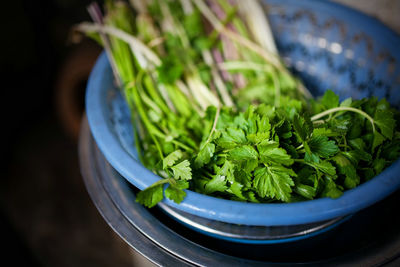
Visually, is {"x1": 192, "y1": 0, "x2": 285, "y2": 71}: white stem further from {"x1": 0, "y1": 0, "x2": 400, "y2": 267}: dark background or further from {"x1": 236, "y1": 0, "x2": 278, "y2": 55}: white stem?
{"x1": 0, "y1": 0, "x2": 400, "y2": 267}: dark background

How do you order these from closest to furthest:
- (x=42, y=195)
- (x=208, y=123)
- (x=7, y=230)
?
(x=208, y=123)
(x=7, y=230)
(x=42, y=195)

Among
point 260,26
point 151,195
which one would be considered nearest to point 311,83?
point 260,26

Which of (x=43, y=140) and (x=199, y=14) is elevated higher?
(x=199, y=14)

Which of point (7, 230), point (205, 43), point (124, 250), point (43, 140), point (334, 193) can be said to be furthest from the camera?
point (43, 140)

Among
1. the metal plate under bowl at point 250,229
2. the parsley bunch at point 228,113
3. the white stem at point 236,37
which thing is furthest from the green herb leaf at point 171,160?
the white stem at point 236,37

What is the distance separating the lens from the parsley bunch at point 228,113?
685 mm

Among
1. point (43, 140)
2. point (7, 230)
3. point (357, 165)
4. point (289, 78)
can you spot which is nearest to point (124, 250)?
point (7, 230)

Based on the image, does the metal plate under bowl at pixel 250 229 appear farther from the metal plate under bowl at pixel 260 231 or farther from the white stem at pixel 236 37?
the white stem at pixel 236 37

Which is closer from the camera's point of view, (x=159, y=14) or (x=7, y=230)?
(x=159, y=14)

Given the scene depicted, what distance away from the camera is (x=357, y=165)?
72 centimetres

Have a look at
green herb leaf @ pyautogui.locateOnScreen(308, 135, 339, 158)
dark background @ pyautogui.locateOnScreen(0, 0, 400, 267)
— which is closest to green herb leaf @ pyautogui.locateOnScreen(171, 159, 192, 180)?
green herb leaf @ pyautogui.locateOnScreen(308, 135, 339, 158)

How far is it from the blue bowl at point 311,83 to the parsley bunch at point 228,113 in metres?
0.03

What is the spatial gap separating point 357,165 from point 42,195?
1743mm

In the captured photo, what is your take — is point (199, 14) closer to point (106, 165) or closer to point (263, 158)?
point (106, 165)
